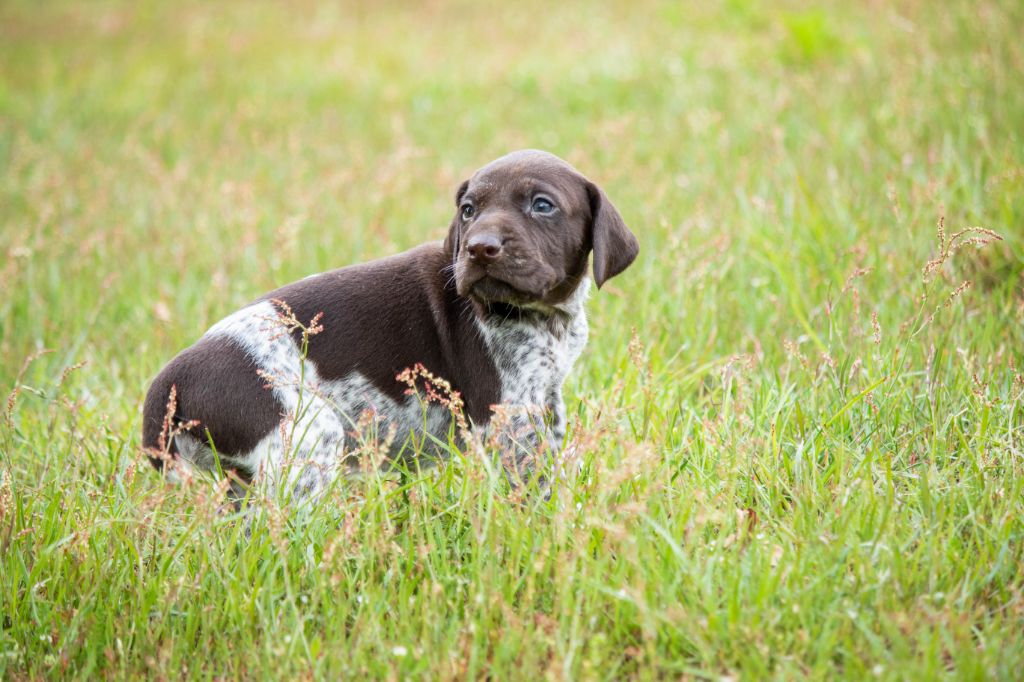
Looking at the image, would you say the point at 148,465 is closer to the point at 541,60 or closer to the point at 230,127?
the point at 230,127

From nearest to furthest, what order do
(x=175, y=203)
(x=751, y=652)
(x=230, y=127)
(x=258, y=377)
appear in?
(x=751, y=652) < (x=258, y=377) < (x=175, y=203) < (x=230, y=127)

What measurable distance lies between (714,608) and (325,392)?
184 cm

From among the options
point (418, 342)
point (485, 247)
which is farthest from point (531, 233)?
point (418, 342)

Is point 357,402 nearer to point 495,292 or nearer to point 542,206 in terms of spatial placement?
point 495,292

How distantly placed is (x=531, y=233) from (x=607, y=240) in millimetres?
340

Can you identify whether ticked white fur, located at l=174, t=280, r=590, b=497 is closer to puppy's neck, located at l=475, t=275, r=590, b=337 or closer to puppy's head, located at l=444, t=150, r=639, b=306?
puppy's neck, located at l=475, t=275, r=590, b=337

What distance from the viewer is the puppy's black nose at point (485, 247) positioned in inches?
146

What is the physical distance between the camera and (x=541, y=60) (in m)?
11.9

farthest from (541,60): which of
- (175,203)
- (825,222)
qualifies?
(825,222)

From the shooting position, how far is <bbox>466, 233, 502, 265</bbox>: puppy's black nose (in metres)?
3.72

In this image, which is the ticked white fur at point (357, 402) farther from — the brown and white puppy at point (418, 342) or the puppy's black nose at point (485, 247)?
the puppy's black nose at point (485, 247)

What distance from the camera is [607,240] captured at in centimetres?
402

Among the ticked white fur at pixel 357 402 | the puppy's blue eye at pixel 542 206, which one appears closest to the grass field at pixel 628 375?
the ticked white fur at pixel 357 402

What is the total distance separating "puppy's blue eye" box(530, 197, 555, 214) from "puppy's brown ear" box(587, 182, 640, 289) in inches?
8.0
